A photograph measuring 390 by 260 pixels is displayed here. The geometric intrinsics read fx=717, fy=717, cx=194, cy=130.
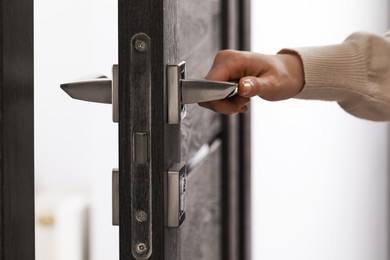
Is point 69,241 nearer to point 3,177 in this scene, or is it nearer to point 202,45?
point 3,177

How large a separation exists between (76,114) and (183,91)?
23cm

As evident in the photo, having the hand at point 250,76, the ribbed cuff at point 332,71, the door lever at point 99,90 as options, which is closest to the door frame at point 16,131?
the door lever at point 99,90

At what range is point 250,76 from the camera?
0.77 metres

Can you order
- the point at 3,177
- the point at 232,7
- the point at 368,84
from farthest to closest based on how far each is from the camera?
the point at 232,7
the point at 368,84
the point at 3,177

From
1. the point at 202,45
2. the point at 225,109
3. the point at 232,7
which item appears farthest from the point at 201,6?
→ the point at 225,109

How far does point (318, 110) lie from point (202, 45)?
92 centimetres

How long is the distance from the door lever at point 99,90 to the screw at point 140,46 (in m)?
0.03

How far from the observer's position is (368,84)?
101cm

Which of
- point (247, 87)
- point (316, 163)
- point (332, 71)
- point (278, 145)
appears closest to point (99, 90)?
point (247, 87)

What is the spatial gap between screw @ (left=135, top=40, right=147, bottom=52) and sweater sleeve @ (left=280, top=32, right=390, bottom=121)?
39 cm

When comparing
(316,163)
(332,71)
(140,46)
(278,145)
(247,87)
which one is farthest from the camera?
(316,163)

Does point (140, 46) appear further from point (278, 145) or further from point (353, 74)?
point (278, 145)

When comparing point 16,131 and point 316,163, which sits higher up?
point 16,131

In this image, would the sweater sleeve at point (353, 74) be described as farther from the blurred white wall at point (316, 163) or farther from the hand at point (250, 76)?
the blurred white wall at point (316, 163)
